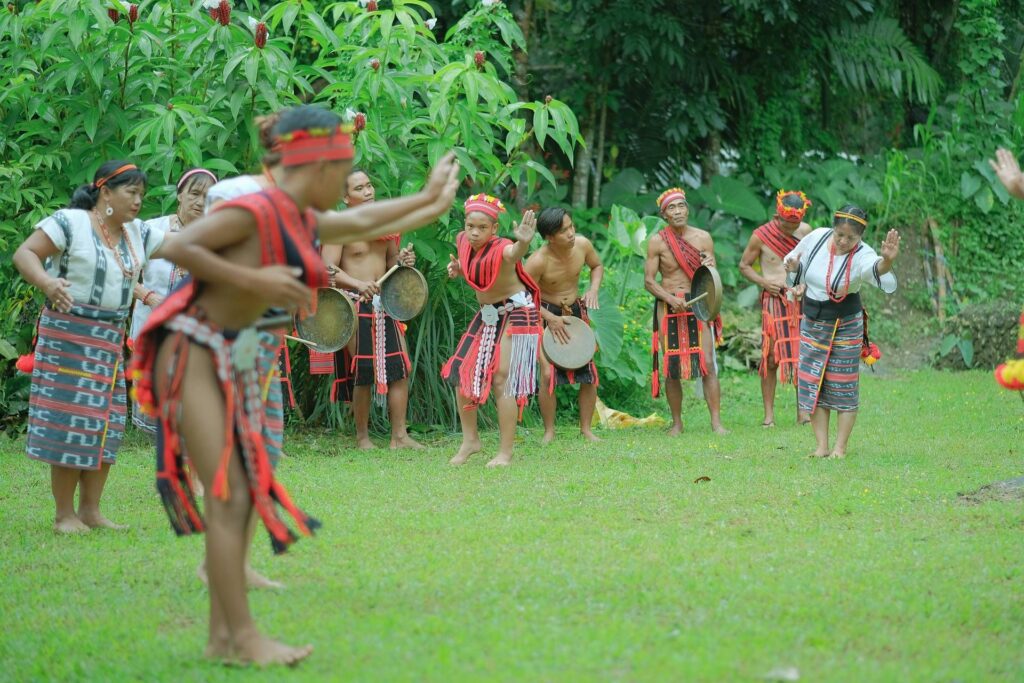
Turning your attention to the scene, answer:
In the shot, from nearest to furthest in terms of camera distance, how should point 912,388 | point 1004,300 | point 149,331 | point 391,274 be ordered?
point 149,331 < point 391,274 < point 912,388 < point 1004,300

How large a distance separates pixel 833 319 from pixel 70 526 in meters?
4.81

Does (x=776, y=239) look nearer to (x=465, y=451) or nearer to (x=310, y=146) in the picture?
(x=465, y=451)

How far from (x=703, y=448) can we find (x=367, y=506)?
2.95 m

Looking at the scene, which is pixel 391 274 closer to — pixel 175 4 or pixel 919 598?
pixel 175 4

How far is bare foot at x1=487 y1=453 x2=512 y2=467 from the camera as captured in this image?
7820mm

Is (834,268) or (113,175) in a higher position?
(113,175)

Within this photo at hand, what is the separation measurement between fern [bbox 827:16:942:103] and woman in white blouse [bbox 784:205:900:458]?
7.71 m

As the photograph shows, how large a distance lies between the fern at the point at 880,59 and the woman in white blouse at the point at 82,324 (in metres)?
11.0

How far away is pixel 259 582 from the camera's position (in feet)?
15.7

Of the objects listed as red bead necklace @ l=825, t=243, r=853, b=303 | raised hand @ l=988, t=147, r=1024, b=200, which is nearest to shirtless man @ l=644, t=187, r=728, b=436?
red bead necklace @ l=825, t=243, r=853, b=303

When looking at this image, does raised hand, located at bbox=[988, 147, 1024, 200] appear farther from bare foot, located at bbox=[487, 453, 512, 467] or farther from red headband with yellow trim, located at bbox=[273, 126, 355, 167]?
bare foot, located at bbox=[487, 453, 512, 467]

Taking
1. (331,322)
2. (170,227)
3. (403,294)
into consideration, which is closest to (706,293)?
(403,294)

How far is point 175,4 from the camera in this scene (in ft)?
29.6

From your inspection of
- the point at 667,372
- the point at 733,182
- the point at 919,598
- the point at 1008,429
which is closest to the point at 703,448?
the point at 667,372
